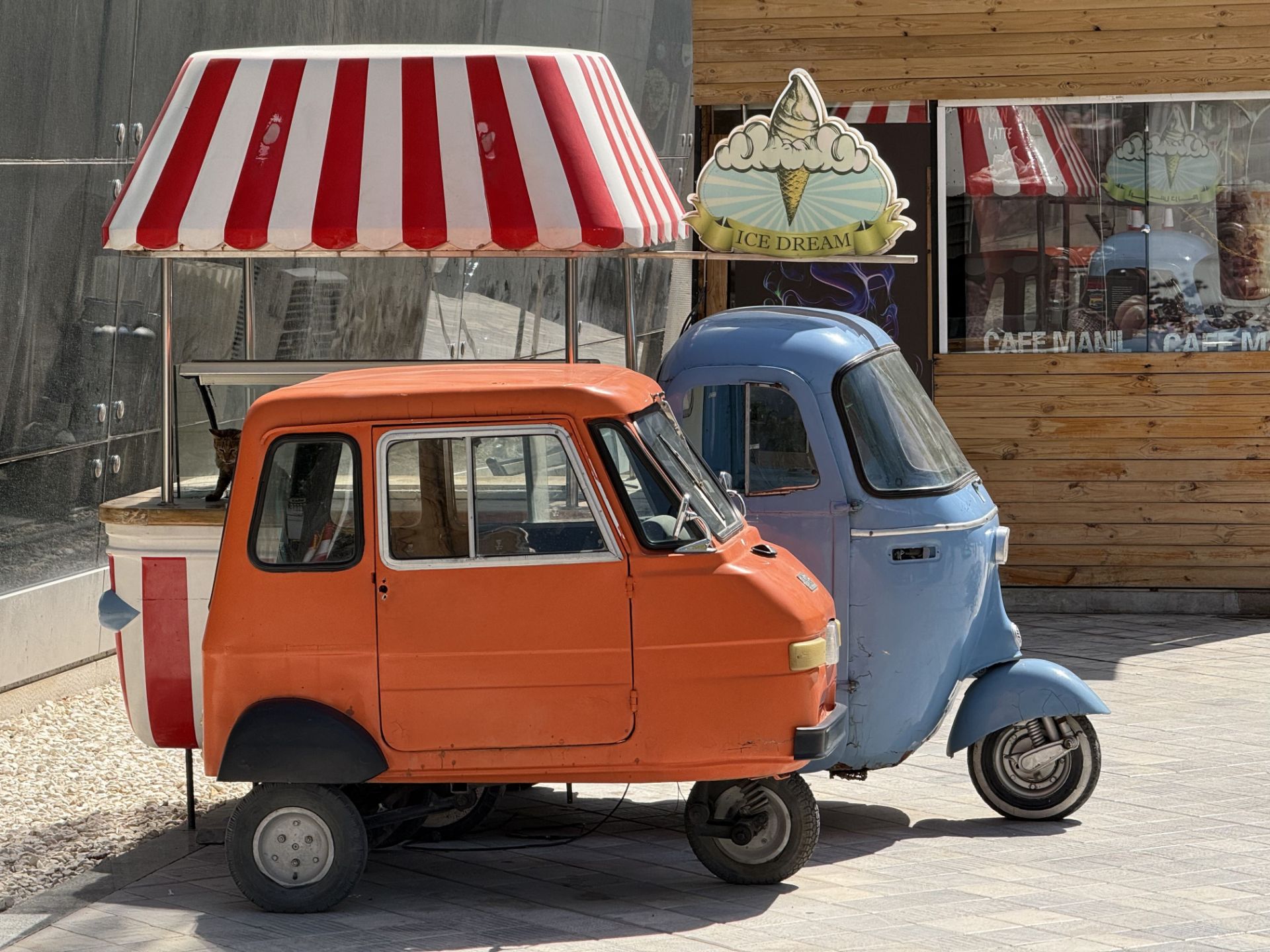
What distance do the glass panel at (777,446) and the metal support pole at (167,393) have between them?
2281 mm

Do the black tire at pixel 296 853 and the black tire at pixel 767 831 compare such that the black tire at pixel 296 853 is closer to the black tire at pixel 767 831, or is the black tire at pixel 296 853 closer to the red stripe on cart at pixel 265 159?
the black tire at pixel 767 831

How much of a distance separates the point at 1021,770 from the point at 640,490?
2225 mm

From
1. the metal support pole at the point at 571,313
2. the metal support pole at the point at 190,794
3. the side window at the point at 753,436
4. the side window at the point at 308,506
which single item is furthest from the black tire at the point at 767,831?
the metal support pole at the point at 190,794

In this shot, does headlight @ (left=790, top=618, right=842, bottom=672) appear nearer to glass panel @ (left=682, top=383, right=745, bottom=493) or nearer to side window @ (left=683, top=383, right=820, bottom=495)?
side window @ (left=683, top=383, right=820, bottom=495)

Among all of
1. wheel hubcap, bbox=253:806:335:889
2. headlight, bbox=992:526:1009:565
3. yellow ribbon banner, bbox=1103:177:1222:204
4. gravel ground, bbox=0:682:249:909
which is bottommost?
gravel ground, bbox=0:682:249:909

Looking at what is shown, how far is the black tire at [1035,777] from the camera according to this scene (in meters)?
7.12

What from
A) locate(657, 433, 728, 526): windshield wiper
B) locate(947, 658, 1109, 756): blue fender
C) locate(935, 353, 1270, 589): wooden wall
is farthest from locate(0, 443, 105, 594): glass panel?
locate(935, 353, 1270, 589): wooden wall

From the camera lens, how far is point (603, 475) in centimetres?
597

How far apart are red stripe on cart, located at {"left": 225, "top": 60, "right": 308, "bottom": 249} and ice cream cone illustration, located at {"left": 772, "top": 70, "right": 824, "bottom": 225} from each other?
211 cm

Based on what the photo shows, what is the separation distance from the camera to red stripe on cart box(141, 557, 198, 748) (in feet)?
22.1

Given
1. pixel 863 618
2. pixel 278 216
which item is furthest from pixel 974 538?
pixel 278 216

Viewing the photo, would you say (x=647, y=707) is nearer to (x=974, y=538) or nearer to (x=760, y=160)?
(x=974, y=538)

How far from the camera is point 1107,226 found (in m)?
12.6

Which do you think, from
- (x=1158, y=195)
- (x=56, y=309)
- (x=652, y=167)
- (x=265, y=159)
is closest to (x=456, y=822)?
(x=265, y=159)
